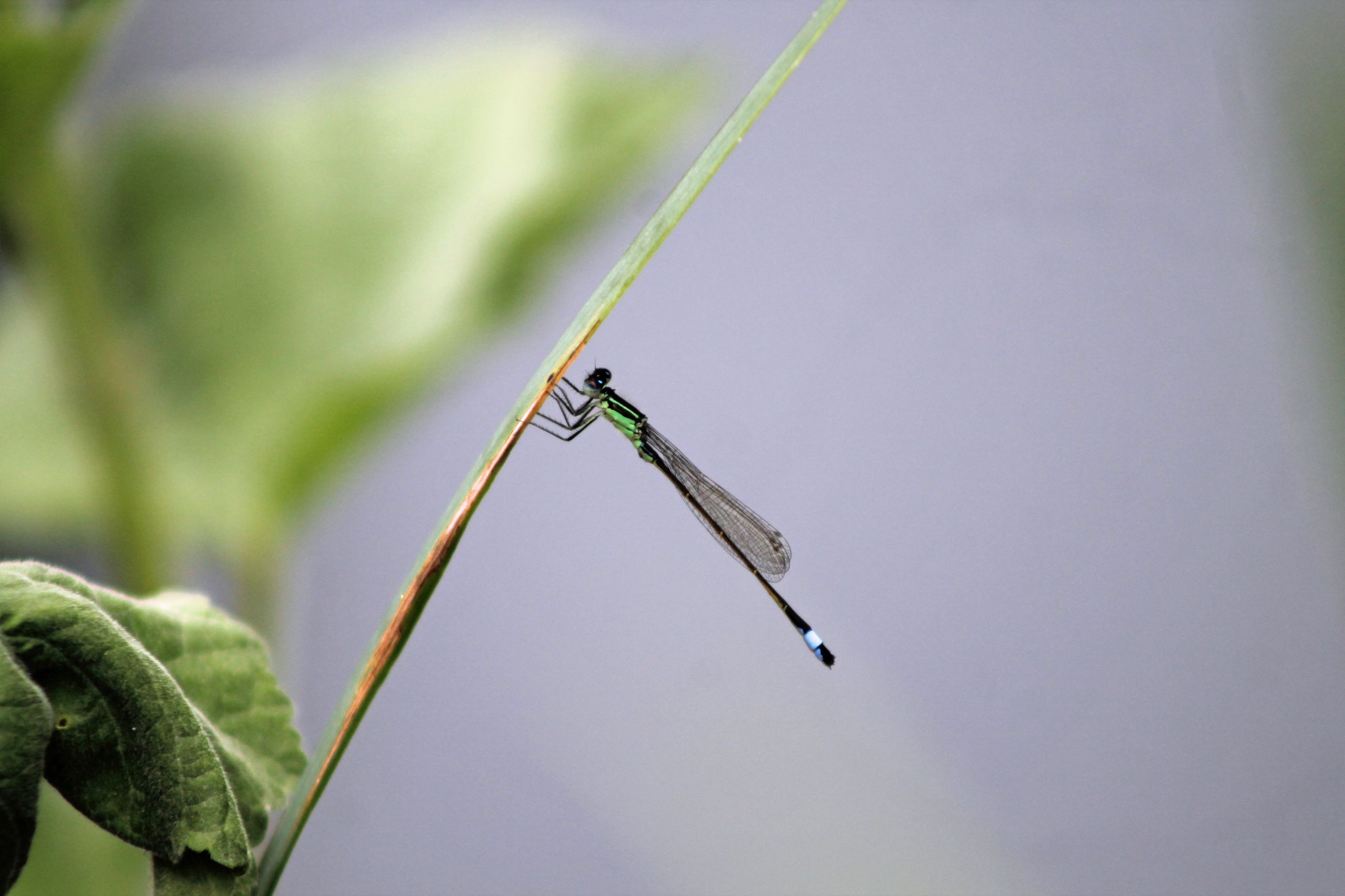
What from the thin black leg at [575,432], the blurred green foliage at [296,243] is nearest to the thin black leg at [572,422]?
the thin black leg at [575,432]

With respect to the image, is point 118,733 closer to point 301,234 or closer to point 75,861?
point 75,861

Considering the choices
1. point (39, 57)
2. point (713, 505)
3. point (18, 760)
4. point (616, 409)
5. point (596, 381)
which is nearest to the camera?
point (18, 760)

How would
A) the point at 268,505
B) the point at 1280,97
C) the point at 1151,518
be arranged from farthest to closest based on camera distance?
the point at 1151,518, the point at 268,505, the point at 1280,97

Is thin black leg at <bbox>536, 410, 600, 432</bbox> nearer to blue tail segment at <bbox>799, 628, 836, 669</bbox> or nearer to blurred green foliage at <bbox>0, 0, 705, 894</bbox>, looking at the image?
blurred green foliage at <bbox>0, 0, 705, 894</bbox>

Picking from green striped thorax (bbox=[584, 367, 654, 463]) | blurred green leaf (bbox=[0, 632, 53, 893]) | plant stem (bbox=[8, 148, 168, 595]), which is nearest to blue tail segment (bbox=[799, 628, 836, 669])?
green striped thorax (bbox=[584, 367, 654, 463])

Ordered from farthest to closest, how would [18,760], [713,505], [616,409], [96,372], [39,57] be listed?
[713,505]
[616,409]
[96,372]
[39,57]
[18,760]

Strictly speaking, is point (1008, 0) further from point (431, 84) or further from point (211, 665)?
point (211, 665)

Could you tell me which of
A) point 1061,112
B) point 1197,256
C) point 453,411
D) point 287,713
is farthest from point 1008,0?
point 287,713

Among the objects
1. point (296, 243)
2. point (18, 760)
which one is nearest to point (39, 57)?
Answer: point (296, 243)
